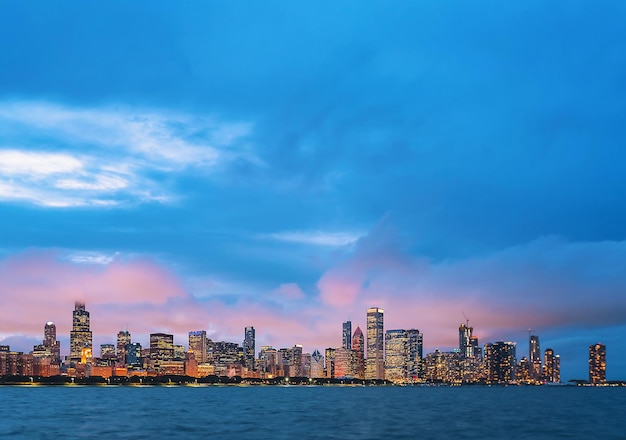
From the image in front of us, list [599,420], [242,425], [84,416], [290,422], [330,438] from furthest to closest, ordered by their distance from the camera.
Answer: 1. [599,420]
2. [84,416]
3. [290,422]
4. [242,425]
5. [330,438]

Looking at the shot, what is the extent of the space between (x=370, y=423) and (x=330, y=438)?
3561 centimetres

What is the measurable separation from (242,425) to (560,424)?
69.9 metres

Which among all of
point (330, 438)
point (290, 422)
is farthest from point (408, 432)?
point (290, 422)

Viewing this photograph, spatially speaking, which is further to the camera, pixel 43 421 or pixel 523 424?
pixel 523 424

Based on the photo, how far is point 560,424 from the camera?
149 m

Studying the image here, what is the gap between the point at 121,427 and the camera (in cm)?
12431

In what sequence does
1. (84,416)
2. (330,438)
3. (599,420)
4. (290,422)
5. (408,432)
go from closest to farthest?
1. (330,438)
2. (408,432)
3. (290,422)
4. (84,416)
5. (599,420)

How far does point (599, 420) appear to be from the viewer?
168875mm

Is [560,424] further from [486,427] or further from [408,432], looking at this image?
[408,432]

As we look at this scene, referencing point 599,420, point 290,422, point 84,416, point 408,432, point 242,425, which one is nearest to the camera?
point 408,432

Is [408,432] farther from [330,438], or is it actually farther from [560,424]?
[560,424]

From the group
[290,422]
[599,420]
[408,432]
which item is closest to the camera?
[408,432]

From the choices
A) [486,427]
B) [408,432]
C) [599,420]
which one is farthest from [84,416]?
[599,420]

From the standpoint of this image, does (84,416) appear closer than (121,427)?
No
